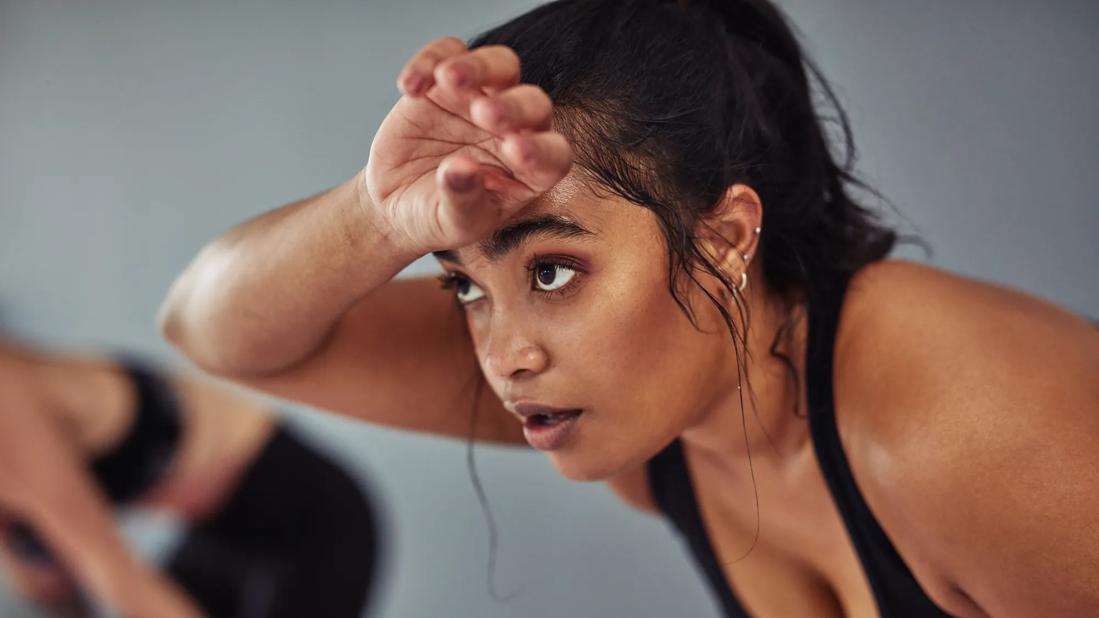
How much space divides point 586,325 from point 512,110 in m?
0.22

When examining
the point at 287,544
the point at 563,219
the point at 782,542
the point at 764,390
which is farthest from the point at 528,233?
the point at 287,544

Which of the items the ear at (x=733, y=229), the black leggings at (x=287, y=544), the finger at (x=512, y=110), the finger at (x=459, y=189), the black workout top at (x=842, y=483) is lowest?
the black leggings at (x=287, y=544)

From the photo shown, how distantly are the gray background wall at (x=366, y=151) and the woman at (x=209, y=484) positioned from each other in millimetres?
206

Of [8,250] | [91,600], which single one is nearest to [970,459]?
[91,600]

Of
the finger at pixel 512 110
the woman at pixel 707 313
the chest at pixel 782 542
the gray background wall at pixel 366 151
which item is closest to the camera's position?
the finger at pixel 512 110

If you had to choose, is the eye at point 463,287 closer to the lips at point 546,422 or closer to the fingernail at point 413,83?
the lips at point 546,422

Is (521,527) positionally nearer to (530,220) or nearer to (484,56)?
(530,220)

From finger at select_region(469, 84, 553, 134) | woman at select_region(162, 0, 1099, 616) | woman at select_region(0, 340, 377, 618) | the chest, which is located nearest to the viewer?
finger at select_region(469, 84, 553, 134)

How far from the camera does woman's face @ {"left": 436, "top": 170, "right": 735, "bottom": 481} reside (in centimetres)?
73

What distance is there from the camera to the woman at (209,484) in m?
1.70

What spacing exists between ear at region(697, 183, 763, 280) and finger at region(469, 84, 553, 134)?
23 cm

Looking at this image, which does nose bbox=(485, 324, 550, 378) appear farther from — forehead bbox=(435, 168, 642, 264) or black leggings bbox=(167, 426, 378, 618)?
black leggings bbox=(167, 426, 378, 618)

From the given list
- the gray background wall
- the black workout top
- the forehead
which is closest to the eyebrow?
the forehead

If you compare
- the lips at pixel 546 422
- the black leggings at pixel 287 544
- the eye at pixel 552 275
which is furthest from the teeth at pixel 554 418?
the black leggings at pixel 287 544
